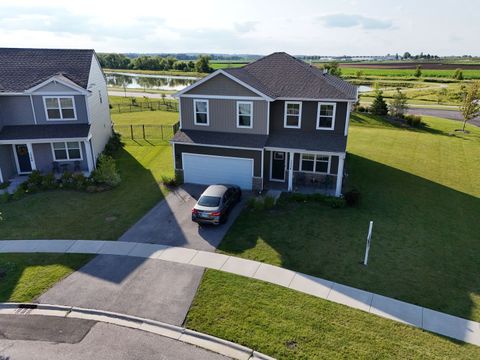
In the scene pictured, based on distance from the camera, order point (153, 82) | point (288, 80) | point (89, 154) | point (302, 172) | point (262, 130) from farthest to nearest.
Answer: point (153, 82) < point (89, 154) < point (288, 80) < point (302, 172) < point (262, 130)

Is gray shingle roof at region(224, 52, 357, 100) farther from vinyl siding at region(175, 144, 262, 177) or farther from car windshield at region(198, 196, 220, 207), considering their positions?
car windshield at region(198, 196, 220, 207)

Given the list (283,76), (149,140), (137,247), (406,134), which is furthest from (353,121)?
(137,247)

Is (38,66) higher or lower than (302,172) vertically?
higher

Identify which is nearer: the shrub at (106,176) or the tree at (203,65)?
the shrub at (106,176)

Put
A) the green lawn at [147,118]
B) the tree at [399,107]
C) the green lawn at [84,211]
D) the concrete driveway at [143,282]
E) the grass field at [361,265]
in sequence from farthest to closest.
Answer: the tree at [399,107], the green lawn at [147,118], the green lawn at [84,211], the concrete driveway at [143,282], the grass field at [361,265]

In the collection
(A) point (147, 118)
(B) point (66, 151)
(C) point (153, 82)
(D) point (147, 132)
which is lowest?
(D) point (147, 132)

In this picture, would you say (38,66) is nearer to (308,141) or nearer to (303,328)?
(308,141)

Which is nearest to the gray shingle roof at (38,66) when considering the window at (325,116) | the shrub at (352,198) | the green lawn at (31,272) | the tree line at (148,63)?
the green lawn at (31,272)

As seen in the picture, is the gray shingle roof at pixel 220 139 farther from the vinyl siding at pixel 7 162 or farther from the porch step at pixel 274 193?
the vinyl siding at pixel 7 162

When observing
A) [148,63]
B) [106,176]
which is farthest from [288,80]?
[148,63]
